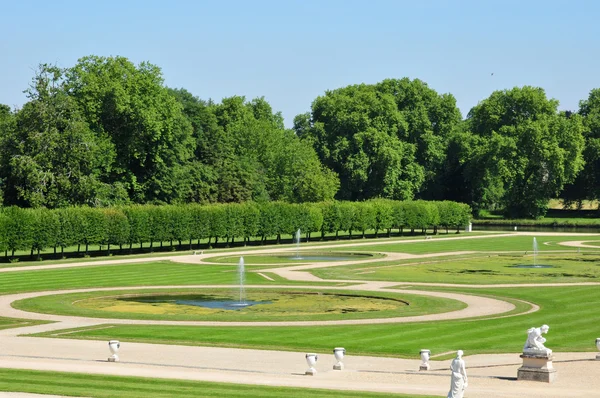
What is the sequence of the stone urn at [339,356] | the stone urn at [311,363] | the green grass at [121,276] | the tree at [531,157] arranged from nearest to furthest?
the stone urn at [311,363]
the stone urn at [339,356]
the green grass at [121,276]
the tree at [531,157]

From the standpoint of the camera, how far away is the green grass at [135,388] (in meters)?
23.5

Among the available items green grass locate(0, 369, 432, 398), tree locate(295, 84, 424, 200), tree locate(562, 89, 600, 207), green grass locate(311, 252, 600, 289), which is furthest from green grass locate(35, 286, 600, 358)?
tree locate(562, 89, 600, 207)

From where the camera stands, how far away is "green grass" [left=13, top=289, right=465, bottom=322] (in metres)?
40.4

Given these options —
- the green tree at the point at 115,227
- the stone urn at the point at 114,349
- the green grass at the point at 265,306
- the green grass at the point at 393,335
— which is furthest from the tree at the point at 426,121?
the stone urn at the point at 114,349

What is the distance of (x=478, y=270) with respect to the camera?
65062mm

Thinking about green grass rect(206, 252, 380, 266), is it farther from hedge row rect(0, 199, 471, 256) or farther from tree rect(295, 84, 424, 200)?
tree rect(295, 84, 424, 200)

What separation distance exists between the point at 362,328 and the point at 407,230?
93.8m

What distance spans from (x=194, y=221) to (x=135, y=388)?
6517 centimetres

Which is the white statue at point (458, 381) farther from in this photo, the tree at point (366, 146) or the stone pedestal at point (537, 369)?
the tree at point (366, 146)

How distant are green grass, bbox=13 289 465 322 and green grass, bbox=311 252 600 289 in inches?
360

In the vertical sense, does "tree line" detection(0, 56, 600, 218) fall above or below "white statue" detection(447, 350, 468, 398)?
above

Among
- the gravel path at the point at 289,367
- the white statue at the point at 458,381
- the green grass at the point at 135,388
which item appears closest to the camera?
the white statue at the point at 458,381

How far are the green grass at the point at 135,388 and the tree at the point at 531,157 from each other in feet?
399

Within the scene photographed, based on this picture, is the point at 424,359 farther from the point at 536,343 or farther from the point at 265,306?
the point at 265,306
